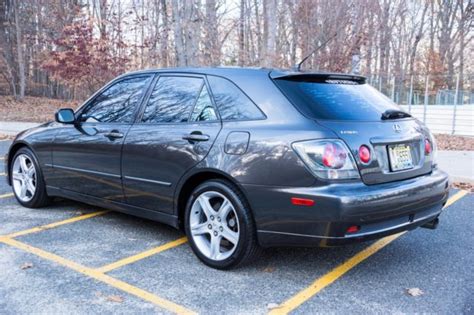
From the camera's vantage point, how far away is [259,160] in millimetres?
3229

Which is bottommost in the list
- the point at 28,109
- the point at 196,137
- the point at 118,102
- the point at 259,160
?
the point at 28,109

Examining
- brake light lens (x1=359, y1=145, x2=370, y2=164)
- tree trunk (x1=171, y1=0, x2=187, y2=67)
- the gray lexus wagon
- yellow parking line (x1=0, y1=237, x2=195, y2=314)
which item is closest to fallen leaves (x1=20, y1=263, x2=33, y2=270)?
yellow parking line (x1=0, y1=237, x2=195, y2=314)

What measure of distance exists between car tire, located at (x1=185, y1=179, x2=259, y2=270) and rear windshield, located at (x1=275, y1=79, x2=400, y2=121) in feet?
2.66

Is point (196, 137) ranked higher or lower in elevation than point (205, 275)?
higher

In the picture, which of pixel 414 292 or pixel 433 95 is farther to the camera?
pixel 433 95

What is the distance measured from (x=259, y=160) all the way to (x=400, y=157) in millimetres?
1051

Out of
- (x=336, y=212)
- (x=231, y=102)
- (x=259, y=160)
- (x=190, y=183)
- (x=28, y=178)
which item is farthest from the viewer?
(x=28, y=178)

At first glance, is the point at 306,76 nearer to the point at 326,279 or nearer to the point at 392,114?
the point at 392,114

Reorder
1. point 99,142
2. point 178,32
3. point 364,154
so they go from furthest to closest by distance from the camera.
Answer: point 178,32 < point 99,142 < point 364,154

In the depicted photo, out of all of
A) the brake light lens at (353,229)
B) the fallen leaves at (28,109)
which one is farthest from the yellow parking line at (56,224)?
the fallen leaves at (28,109)

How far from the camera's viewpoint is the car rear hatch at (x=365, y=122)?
10.3 feet

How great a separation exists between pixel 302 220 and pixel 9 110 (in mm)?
22380

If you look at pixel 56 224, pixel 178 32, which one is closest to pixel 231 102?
pixel 56 224

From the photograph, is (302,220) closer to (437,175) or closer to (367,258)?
(367,258)
